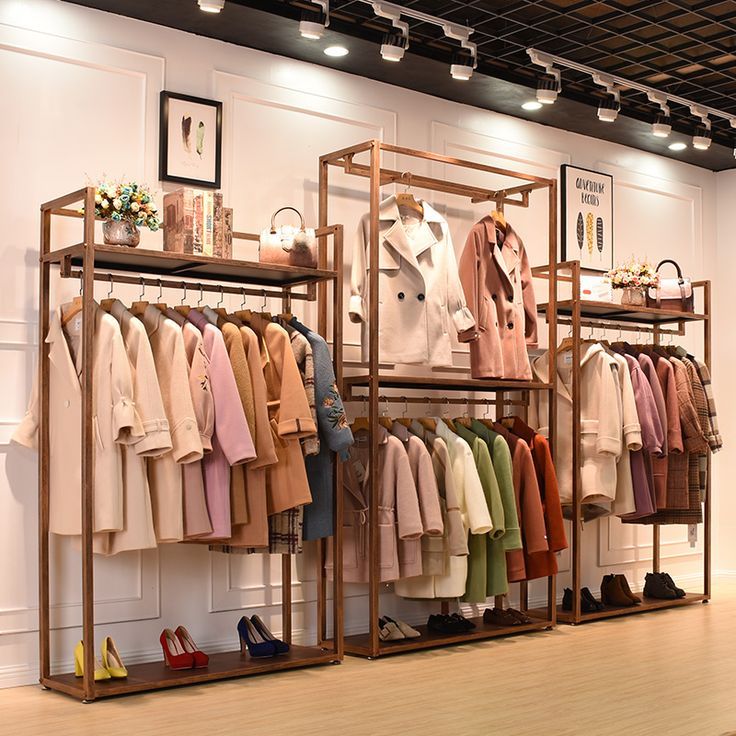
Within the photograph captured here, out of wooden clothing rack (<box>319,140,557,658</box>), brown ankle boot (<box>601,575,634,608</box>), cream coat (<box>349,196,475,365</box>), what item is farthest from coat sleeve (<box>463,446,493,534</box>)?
brown ankle boot (<box>601,575,634,608</box>)

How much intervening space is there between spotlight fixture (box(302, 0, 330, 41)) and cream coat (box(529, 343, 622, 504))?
2357 mm

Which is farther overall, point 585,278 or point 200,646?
point 585,278

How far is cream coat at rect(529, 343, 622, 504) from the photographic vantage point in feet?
20.2

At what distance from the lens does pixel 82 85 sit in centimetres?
489

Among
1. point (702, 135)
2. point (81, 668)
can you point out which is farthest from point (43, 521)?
point (702, 135)

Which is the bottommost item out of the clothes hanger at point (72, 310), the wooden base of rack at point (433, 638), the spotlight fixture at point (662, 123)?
the wooden base of rack at point (433, 638)

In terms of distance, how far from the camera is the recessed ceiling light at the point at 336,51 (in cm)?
550

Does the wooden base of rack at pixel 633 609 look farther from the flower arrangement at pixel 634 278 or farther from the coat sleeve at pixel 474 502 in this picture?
the flower arrangement at pixel 634 278

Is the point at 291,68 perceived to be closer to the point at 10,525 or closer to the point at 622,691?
the point at 10,525

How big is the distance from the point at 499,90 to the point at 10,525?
3585 mm

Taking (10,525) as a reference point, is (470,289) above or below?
above

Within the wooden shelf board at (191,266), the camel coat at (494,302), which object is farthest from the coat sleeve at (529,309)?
the wooden shelf board at (191,266)

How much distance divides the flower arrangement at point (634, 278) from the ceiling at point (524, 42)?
100 cm

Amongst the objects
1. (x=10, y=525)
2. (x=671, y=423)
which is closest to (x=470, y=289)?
(x=671, y=423)
